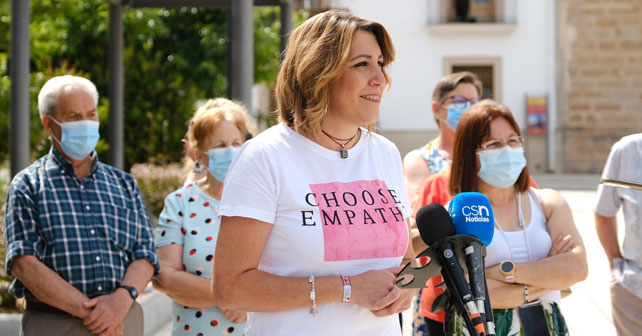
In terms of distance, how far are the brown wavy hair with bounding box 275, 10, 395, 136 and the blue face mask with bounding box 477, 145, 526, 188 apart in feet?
3.88

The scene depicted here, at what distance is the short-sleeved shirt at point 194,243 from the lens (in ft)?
11.6

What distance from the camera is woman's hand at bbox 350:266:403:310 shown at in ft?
7.11

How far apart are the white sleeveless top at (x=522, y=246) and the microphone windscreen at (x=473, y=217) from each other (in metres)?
1.14

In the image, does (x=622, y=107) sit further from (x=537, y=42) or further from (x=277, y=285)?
(x=277, y=285)

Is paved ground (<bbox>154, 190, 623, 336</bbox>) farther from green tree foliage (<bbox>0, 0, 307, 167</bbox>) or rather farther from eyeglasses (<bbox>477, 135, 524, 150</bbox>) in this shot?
green tree foliage (<bbox>0, 0, 307, 167</bbox>)

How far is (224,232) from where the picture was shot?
7.25 feet

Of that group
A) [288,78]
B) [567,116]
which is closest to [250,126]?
[288,78]

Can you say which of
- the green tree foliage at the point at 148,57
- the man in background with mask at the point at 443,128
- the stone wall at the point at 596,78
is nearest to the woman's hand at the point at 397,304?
the man in background with mask at the point at 443,128

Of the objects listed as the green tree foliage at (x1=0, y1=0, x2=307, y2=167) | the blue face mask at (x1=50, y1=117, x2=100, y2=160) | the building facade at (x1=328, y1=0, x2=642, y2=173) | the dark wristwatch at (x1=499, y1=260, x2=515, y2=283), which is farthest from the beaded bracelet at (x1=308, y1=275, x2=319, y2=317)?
the building facade at (x1=328, y1=0, x2=642, y2=173)

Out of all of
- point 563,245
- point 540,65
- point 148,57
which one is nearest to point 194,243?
point 563,245

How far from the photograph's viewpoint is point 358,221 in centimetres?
225

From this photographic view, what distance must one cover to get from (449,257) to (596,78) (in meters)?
25.2

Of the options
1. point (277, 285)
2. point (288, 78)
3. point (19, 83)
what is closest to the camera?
point (277, 285)

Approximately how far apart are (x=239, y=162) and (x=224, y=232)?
0.23m
